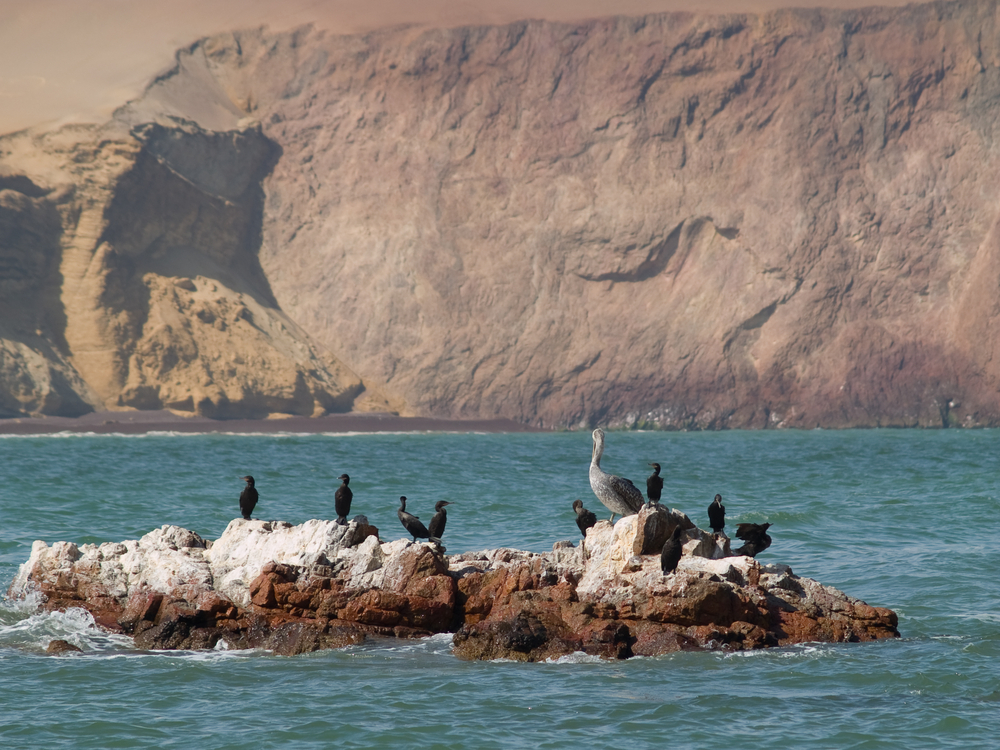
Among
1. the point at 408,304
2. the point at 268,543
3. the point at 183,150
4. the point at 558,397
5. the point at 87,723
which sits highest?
the point at 183,150

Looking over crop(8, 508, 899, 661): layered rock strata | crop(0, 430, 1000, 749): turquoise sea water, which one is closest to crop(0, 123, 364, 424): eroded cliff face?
crop(0, 430, 1000, 749): turquoise sea water

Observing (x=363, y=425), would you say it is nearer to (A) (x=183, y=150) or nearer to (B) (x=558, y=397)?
(B) (x=558, y=397)

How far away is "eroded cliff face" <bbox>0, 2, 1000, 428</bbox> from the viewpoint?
84.9m

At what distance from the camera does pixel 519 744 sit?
10.3 m

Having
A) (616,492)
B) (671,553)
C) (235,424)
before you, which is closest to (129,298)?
(235,424)

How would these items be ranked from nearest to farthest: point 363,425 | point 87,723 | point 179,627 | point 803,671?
1. point 87,723
2. point 803,671
3. point 179,627
4. point 363,425

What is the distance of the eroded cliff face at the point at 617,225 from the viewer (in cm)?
8494

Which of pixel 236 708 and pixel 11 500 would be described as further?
pixel 11 500

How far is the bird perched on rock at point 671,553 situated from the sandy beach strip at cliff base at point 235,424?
66459mm

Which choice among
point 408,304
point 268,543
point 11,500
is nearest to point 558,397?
point 408,304

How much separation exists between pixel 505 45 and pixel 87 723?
291 feet

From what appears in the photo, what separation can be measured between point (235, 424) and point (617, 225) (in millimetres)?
32798

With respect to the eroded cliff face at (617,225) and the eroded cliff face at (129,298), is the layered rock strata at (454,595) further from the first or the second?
the eroded cliff face at (617,225)

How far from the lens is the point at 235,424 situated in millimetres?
81312
